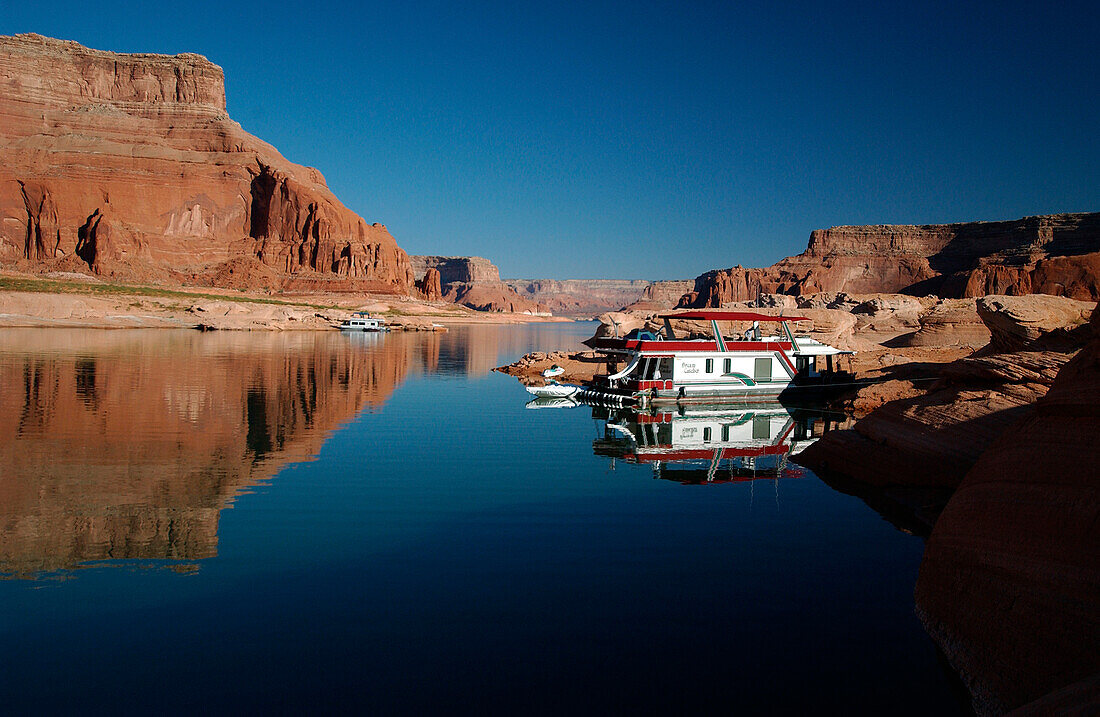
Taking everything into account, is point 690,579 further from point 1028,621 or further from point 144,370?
point 144,370

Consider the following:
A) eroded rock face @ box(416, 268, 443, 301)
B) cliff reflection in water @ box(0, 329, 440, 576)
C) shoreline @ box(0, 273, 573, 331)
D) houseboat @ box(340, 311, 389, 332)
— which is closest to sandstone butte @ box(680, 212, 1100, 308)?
eroded rock face @ box(416, 268, 443, 301)

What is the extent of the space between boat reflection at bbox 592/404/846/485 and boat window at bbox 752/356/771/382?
1325 mm

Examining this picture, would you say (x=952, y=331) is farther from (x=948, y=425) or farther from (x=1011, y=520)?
(x=1011, y=520)

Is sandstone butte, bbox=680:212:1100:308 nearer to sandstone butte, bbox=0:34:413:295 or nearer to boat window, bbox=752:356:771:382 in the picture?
sandstone butte, bbox=0:34:413:295

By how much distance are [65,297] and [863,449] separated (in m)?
80.1

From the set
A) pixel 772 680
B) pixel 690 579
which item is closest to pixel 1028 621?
pixel 772 680

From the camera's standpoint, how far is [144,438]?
61.4ft

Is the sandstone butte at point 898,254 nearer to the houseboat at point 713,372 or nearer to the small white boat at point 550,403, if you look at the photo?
the houseboat at point 713,372

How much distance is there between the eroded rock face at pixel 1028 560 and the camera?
5.94 metres

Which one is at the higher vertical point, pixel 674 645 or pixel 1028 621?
pixel 1028 621

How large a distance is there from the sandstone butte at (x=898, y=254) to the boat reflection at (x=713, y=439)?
125797mm

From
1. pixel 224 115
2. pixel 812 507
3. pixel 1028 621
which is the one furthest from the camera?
pixel 224 115

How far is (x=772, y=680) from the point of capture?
7363mm

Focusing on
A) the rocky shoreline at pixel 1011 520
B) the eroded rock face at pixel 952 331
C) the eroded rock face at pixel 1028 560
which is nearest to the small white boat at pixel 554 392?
the rocky shoreline at pixel 1011 520
